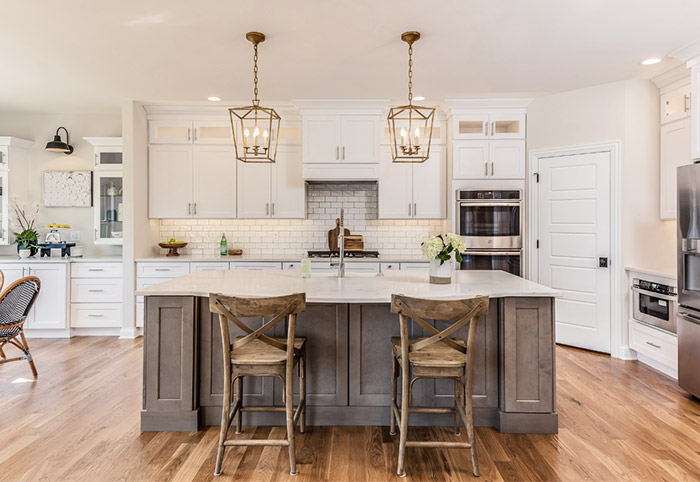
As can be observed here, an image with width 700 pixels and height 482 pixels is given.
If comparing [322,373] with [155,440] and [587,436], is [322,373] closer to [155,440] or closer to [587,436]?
[155,440]

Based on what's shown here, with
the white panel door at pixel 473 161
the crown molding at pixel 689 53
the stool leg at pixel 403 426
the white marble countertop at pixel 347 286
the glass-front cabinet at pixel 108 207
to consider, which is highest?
the crown molding at pixel 689 53

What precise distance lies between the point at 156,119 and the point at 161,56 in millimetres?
1766

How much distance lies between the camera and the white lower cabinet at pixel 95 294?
193 inches

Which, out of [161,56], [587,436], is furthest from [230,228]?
[587,436]

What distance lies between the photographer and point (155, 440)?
2.56 meters

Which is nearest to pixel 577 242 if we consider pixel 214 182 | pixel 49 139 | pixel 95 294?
pixel 214 182

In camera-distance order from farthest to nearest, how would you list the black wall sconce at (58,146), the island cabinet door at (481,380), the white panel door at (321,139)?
the black wall sconce at (58,146)
the white panel door at (321,139)
the island cabinet door at (481,380)

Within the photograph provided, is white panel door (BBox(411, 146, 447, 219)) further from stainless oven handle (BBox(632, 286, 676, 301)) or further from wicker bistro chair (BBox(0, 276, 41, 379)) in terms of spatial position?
wicker bistro chair (BBox(0, 276, 41, 379))

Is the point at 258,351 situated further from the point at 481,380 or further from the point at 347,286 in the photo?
the point at 481,380

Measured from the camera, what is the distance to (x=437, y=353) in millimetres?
2336

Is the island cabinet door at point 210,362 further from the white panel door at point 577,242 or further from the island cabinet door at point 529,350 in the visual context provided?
the white panel door at point 577,242

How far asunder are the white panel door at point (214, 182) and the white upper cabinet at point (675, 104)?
15.0 ft

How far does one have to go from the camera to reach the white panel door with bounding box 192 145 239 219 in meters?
5.18

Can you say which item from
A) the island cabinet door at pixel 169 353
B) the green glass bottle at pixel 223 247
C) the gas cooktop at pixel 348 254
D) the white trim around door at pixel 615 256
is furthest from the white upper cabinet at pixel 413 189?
the island cabinet door at pixel 169 353
